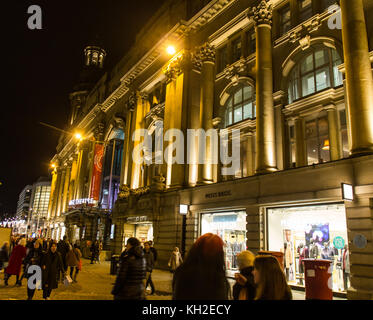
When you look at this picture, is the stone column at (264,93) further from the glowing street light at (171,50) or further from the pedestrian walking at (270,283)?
the pedestrian walking at (270,283)

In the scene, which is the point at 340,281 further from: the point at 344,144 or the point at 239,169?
the point at 239,169

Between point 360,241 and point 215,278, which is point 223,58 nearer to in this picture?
point 360,241

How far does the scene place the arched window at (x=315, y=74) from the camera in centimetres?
1600

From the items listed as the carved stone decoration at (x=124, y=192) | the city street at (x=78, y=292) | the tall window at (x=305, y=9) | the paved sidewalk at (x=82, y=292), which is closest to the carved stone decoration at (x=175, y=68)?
the tall window at (x=305, y=9)

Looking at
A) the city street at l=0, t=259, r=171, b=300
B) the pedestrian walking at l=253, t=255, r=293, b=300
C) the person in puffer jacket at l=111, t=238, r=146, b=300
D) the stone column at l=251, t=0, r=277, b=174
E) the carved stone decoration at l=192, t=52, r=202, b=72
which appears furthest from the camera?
the carved stone decoration at l=192, t=52, r=202, b=72

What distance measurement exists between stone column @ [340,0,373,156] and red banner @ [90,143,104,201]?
31.5m

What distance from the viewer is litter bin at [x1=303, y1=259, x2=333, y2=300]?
349 inches

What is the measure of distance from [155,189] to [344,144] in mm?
13685

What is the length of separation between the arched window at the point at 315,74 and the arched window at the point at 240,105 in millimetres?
2911

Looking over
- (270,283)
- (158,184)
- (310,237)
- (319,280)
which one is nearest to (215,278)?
(270,283)

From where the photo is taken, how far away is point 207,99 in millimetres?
23031

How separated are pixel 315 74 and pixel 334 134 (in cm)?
374

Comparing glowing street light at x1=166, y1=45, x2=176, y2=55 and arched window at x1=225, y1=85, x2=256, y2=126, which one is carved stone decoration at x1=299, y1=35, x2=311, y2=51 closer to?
arched window at x1=225, y1=85, x2=256, y2=126

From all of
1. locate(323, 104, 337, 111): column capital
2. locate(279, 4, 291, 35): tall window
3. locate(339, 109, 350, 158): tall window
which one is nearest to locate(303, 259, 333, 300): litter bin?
locate(339, 109, 350, 158): tall window
